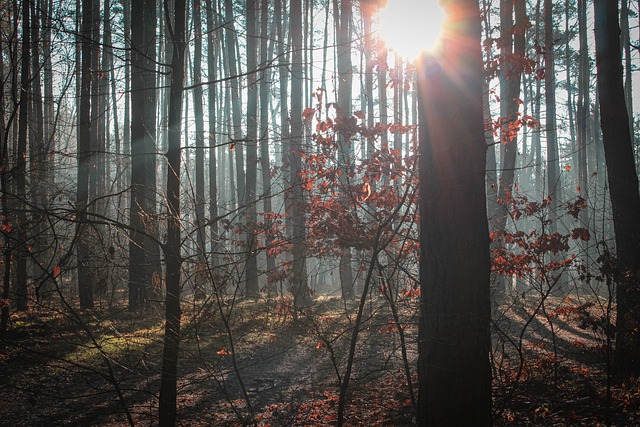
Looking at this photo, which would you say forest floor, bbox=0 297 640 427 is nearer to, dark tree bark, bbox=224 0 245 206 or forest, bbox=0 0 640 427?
forest, bbox=0 0 640 427

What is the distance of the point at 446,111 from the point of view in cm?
358

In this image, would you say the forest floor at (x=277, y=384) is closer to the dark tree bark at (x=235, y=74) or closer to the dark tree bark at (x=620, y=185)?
the dark tree bark at (x=620, y=185)

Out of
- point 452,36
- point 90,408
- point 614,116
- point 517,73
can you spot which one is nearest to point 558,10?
point 614,116

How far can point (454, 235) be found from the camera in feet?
11.3

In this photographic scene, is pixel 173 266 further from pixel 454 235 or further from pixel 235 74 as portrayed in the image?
pixel 235 74

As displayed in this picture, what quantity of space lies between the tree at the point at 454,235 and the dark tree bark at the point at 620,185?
9.75 ft

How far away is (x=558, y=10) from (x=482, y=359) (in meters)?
29.8

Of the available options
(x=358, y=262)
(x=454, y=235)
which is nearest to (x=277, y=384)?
(x=358, y=262)

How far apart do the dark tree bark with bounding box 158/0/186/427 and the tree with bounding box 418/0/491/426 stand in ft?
6.26

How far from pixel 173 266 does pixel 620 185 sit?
580 cm

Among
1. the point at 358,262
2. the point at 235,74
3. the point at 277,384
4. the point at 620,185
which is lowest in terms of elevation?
the point at 277,384

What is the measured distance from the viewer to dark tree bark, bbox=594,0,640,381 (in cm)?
554

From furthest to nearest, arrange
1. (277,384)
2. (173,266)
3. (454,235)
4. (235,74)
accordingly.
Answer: (235,74)
(277,384)
(173,266)
(454,235)

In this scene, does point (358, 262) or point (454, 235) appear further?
point (358, 262)
